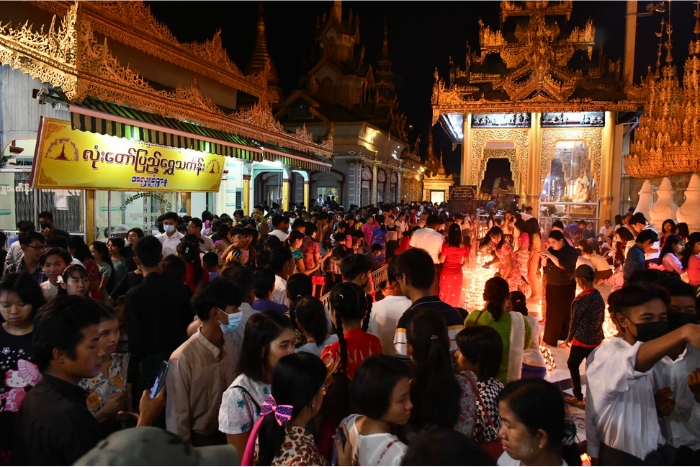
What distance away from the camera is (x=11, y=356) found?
2.94 m

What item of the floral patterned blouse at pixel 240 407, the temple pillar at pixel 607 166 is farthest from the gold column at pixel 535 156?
the floral patterned blouse at pixel 240 407

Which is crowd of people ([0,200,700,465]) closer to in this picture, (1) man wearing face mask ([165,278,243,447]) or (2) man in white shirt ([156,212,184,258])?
(1) man wearing face mask ([165,278,243,447])

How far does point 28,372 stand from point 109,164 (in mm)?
7517

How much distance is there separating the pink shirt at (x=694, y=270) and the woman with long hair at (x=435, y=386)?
4.83 meters

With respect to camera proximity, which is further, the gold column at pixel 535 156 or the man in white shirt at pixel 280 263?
the gold column at pixel 535 156

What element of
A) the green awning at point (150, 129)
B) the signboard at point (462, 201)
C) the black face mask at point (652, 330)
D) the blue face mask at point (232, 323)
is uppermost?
the green awning at point (150, 129)

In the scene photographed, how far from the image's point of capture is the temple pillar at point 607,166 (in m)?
19.7

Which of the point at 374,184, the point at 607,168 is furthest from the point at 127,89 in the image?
the point at 374,184

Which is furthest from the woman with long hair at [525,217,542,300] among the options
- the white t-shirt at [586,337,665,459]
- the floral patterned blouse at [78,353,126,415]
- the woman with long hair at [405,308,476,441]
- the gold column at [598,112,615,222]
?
the gold column at [598,112,615,222]

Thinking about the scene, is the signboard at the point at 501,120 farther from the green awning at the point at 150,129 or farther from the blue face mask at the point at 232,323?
the blue face mask at the point at 232,323

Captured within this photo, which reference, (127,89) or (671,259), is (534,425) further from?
(127,89)

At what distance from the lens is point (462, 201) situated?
59.6ft

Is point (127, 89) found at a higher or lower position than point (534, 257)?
higher

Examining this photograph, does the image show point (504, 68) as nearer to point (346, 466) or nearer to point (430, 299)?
point (430, 299)
